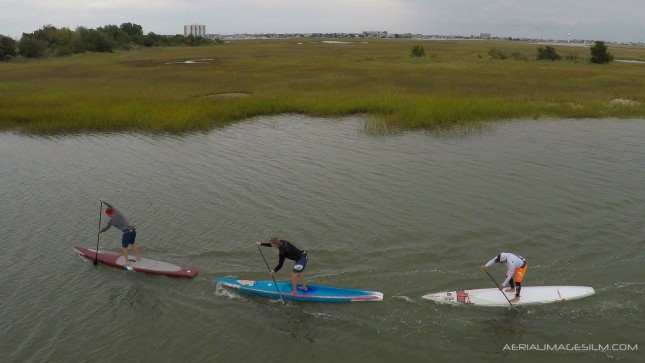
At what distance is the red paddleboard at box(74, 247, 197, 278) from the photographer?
15.9m

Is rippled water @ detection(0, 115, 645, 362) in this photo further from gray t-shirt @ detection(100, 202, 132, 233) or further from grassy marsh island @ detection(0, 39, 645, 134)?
grassy marsh island @ detection(0, 39, 645, 134)

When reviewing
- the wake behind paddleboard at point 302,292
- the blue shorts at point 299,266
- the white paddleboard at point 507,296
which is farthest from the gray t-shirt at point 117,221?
the white paddleboard at point 507,296

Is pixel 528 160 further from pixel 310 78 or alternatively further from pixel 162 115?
pixel 310 78

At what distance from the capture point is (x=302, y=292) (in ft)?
48.3

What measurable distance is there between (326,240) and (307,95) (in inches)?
1186

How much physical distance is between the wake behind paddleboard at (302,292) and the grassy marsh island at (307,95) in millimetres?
23192

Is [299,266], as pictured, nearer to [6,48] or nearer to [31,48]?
[6,48]

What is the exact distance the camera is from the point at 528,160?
27.9 metres

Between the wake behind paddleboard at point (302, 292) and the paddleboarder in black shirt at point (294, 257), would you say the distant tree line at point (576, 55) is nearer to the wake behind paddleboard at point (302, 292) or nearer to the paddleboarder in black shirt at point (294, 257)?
the wake behind paddleboard at point (302, 292)

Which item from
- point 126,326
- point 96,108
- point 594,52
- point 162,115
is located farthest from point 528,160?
point 594,52

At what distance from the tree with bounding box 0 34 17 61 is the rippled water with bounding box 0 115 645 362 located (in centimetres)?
7139

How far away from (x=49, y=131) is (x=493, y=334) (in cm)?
3431

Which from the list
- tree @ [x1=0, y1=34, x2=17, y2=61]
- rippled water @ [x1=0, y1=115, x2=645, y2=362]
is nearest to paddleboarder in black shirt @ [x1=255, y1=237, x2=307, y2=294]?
rippled water @ [x1=0, y1=115, x2=645, y2=362]

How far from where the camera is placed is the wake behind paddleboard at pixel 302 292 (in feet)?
47.1
